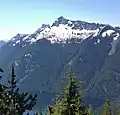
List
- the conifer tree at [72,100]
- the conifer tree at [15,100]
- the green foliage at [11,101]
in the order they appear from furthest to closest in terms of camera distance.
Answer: the green foliage at [11,101] → the conifer tree at [15,100] → the conifer tree at [72,100]

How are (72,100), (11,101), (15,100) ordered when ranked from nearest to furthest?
(72,100)
(11,101)
(15,100)

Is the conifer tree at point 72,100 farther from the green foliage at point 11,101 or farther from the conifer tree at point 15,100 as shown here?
the green foliage at point 11,101

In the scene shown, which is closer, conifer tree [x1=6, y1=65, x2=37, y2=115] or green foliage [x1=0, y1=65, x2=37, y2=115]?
conifer tree [x1=6, y1=65, x2=37, y2=115]

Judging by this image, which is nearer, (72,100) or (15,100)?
(72,100)

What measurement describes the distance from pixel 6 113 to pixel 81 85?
374 inches

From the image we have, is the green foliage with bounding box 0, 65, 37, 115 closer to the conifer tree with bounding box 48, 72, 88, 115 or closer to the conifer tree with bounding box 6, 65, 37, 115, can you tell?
the conifer tree with bounding box 6, 65, 37, 115

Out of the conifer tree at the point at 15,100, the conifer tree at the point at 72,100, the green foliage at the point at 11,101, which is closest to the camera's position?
the conifer tree at the point at 72,100

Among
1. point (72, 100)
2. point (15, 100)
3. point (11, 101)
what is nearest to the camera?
point (72, 100)

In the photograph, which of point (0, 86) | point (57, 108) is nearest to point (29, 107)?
point (0, 86)

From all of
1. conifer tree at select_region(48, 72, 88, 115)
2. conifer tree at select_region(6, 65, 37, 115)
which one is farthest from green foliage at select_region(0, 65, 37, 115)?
conifer tree at select_region(48, 72, 88, 115)

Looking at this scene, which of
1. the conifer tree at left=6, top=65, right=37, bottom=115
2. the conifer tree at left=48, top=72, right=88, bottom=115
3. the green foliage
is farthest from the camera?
the green foliage

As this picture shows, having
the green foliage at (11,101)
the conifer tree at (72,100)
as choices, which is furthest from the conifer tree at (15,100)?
the conifer tree at (72,100)

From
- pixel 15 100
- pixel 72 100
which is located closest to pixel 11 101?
pixel 15 100

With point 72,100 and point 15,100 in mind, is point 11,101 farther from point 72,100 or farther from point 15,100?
point 72,100
